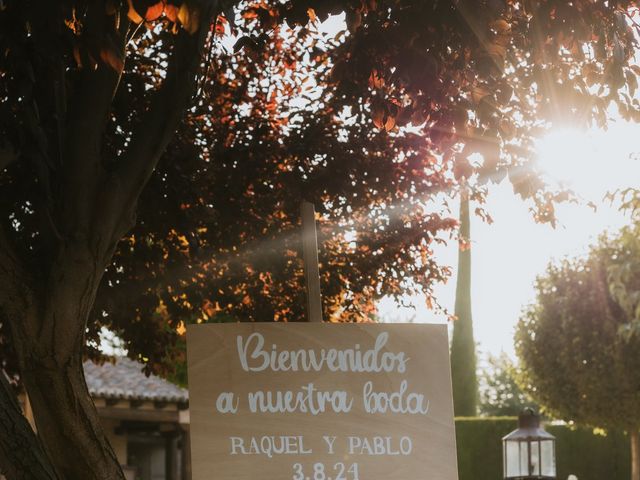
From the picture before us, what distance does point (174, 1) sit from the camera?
391 centimetres

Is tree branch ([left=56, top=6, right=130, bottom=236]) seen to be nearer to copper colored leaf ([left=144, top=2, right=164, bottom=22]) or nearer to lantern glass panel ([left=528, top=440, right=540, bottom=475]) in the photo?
copper colored leaf ([left=144, top=2, right=164, bottom=22])

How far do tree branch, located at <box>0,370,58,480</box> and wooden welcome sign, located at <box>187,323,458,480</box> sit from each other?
672 mm

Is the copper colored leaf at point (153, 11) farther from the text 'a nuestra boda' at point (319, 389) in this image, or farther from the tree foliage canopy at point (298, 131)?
the text 'a nuestra boda' at point (319, 389)

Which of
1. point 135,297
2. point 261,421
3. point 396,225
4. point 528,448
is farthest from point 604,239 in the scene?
point 261,421

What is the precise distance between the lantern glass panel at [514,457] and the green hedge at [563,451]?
1484cm

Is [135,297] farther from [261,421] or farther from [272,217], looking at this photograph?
[261,421]

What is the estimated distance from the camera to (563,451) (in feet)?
82.8

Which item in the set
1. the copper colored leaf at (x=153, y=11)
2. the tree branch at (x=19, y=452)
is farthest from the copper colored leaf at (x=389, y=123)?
Answer: the tree branch at (x=19, y=452)

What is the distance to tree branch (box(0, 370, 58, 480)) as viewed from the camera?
4270mm

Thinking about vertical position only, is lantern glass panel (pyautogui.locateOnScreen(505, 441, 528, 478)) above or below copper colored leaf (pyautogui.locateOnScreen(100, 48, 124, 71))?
below

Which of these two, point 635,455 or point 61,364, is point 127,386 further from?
point 61,364

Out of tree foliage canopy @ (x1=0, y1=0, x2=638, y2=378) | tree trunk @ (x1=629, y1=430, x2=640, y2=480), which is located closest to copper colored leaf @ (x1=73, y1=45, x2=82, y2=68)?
tree foliage canopy @ (x1=0, y1=0, x2=638, y2=378)

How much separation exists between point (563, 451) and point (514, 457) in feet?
51.2

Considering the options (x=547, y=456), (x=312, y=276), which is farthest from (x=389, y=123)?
(x=547, y=456)
